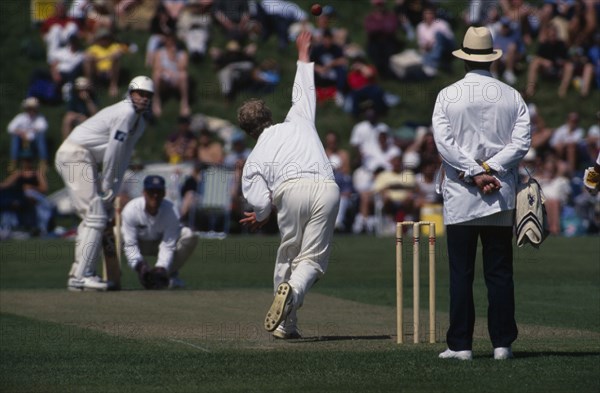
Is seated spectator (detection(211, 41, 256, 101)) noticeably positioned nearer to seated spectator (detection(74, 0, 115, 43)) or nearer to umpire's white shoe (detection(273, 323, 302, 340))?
seated spectator (detection(74, 0, 115, 43))

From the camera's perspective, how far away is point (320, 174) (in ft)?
36.7

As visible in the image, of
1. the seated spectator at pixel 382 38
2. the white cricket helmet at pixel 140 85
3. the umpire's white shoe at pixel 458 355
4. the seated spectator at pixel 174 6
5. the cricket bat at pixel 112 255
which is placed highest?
the seated spectator at pixel 174 6

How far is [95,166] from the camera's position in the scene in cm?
1595

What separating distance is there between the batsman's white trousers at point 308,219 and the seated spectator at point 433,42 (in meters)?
21.8

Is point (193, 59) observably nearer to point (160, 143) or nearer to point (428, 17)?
point (160, 143)

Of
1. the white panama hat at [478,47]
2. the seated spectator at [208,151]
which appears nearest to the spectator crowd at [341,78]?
the seated spectator at [208,151]

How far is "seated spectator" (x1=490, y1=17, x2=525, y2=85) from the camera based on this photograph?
31531 mm

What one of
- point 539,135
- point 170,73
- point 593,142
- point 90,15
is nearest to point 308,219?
point 593,142

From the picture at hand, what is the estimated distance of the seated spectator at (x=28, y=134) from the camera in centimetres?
2814

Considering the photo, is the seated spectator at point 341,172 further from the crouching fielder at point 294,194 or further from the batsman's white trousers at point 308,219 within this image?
the batsman's white trousers at point 308,219

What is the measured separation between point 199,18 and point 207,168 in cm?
668

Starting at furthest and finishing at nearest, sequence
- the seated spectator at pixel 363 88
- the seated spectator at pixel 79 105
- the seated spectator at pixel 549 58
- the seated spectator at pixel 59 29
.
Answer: the seated spectator at pixel 59 29 → the seated spectator at pixel 549 58 → the seated spectator at pixel 363 88 → the seated spectator at pixel 79 105

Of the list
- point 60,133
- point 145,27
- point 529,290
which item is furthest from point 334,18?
point 529,290

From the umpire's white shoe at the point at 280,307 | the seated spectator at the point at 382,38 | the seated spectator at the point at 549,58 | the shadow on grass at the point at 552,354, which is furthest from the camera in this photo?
the seated spectator at the point at 382,38
